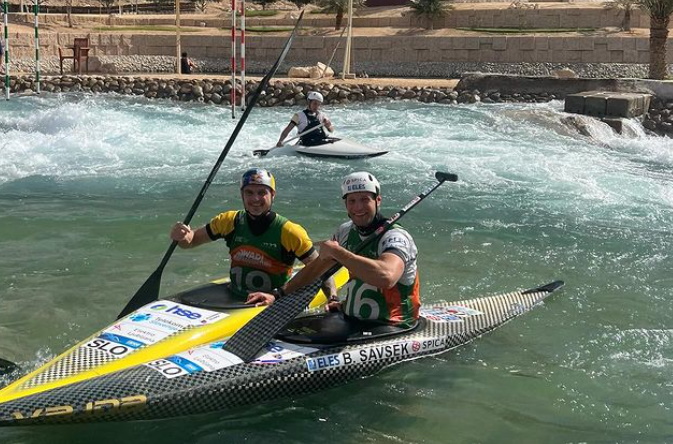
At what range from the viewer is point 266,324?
13.4 feet

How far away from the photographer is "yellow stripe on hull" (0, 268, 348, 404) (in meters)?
3.58

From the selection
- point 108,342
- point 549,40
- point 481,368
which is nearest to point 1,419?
point 108,342

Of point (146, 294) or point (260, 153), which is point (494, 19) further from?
point (146, 294)

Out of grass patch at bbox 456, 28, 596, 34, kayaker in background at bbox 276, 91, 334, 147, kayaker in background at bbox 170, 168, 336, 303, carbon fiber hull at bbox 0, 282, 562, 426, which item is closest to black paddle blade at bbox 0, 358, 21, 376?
carbon fiber hull at bbox 0, 282, 562, 426

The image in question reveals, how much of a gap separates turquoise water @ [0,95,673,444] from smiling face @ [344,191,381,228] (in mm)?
893

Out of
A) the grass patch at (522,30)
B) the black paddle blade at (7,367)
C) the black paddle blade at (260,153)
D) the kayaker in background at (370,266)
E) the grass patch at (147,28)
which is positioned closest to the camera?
the kayaker in background at (370,266)

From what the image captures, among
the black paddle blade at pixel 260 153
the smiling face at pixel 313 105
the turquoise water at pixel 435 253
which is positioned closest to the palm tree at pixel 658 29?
the turquoise water at pixel 435 253

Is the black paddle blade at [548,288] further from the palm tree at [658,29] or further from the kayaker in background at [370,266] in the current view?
the palm tree at [658,29]

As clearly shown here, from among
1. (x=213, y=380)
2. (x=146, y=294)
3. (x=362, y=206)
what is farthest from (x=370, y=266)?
(x=146, y=294)

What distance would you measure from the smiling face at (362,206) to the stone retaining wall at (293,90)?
14.4 m

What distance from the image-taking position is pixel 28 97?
67.9 feet

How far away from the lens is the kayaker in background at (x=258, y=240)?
450cm

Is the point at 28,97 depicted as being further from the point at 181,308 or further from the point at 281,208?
the point at 181,308

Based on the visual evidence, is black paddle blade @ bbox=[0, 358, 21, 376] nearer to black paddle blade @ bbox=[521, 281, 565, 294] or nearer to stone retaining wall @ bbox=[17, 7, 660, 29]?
black paddle blade @ bbox=[521, 281, 565, 294]
